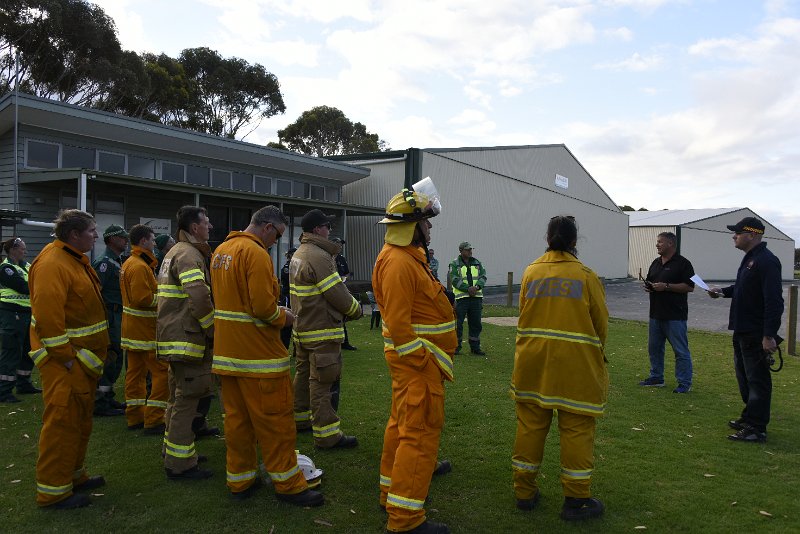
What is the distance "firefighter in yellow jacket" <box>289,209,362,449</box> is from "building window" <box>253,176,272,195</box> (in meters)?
15.1

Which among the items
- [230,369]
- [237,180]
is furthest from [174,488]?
[237,180]

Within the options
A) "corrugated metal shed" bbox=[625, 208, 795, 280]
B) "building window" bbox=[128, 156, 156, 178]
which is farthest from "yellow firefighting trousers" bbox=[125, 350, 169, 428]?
"corrugated metal shed" bbox=[625, 208, 795, 280]

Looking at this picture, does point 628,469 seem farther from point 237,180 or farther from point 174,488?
point 237,180

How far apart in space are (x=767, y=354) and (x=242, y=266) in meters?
4.99

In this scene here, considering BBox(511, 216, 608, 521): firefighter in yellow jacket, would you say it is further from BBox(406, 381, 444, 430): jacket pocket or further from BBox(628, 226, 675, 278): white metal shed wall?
BBox(628, 226, 675, 278): white metal shed wall

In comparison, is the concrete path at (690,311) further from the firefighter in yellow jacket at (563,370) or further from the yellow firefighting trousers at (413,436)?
the yellow firefighting trousers at (413,436)

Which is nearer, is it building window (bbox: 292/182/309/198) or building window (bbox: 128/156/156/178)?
building window (bbox: 128/156/156/178)

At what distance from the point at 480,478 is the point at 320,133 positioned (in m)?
49.5

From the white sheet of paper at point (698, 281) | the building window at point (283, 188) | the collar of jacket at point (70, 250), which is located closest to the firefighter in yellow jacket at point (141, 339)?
the collar of jacket at point (70, 250)

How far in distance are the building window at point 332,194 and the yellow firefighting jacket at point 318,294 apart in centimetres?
1739

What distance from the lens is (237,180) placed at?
18938mm

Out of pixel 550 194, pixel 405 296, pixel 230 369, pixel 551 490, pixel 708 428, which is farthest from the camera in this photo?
pixel 550 194

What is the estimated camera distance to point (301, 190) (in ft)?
69.7

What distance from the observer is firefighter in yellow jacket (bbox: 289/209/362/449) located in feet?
16.5
